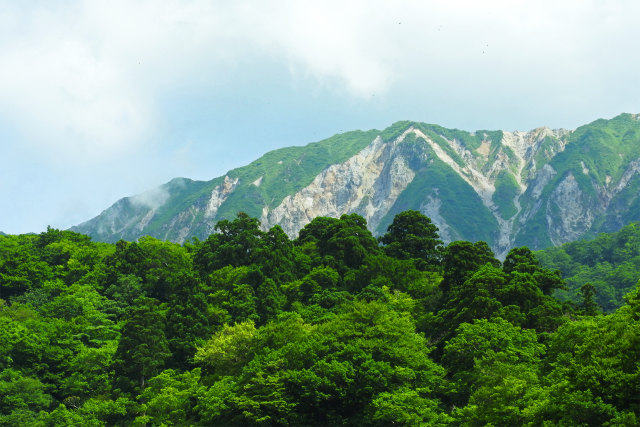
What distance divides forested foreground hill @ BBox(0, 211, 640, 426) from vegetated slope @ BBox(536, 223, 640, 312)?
253ft

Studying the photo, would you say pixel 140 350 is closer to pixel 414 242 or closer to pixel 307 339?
pixel 307 339

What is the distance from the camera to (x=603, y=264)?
164625 mm

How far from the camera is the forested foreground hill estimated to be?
129ft

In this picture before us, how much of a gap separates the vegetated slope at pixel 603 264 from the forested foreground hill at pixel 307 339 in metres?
77.1

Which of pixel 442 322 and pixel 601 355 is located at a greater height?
pixel 442 322

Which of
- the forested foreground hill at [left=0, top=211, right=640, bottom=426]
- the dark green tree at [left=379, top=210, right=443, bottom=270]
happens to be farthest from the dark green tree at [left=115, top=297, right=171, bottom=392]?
the dark green tree at [left=379, top=210, right=443, bottom=270]

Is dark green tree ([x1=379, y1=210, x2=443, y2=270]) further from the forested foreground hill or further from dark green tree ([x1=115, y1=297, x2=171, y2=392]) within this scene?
dark green tree ([x1=115, y1=297, x2=171, y2=392])

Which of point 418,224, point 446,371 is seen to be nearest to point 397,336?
point 446,371

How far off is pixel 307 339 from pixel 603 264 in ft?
451

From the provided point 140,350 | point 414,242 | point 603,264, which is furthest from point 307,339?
point 603,264

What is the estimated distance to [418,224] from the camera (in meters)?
89.1

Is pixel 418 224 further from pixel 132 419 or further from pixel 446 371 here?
pixel 132 419

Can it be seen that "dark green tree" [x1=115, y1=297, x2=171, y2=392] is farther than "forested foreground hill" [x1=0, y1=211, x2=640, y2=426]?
Yes

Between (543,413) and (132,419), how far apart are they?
1525 inches
